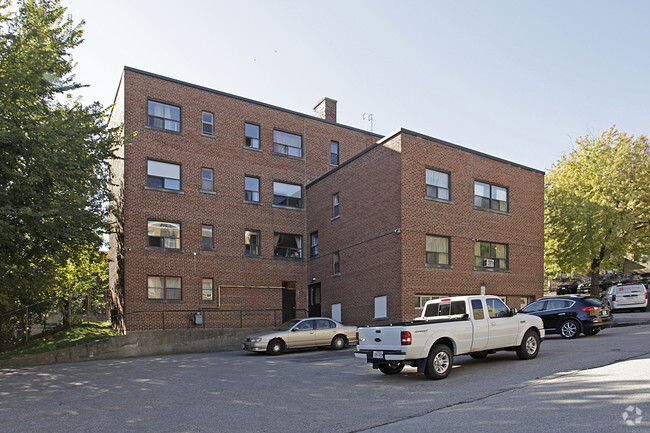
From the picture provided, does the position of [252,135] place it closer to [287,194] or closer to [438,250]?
[287,194]

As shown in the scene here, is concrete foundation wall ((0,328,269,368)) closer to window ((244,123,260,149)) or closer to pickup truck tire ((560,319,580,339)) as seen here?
window ((244,123,260,149))

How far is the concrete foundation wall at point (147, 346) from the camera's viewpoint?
19.7m

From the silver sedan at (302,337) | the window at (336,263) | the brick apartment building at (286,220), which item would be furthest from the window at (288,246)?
the silver sedan at (302,337)

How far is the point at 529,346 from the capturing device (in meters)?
13.0

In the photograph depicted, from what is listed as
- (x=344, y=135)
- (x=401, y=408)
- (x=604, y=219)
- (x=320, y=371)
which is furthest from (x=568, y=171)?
(x=401, y=408)

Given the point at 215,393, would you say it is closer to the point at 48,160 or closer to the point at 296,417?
the point at 296,417

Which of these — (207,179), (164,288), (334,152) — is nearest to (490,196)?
(334,152)

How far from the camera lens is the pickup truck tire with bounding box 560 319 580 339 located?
17500 mm

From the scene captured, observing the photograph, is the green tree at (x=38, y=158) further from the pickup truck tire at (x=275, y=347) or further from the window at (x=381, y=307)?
the window at (x=381, y=307)

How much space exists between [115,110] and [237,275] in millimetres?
11426

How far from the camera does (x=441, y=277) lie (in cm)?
2286

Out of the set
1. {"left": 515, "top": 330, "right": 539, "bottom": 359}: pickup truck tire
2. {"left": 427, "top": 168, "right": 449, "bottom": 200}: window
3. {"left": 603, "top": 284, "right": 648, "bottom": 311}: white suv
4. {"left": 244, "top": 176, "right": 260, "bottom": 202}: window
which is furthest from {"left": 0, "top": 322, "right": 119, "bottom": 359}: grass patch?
{"left": 603, "top": 284, "right": 648, "bottom": 311}: white suv

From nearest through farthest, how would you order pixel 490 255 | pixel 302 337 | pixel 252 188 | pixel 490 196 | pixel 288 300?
1. pixel 302 337
2. pixel 490 255
3. pixel 490 196
4. pixel 252 188
5. pixel 288 300

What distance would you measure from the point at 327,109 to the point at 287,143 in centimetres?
537
